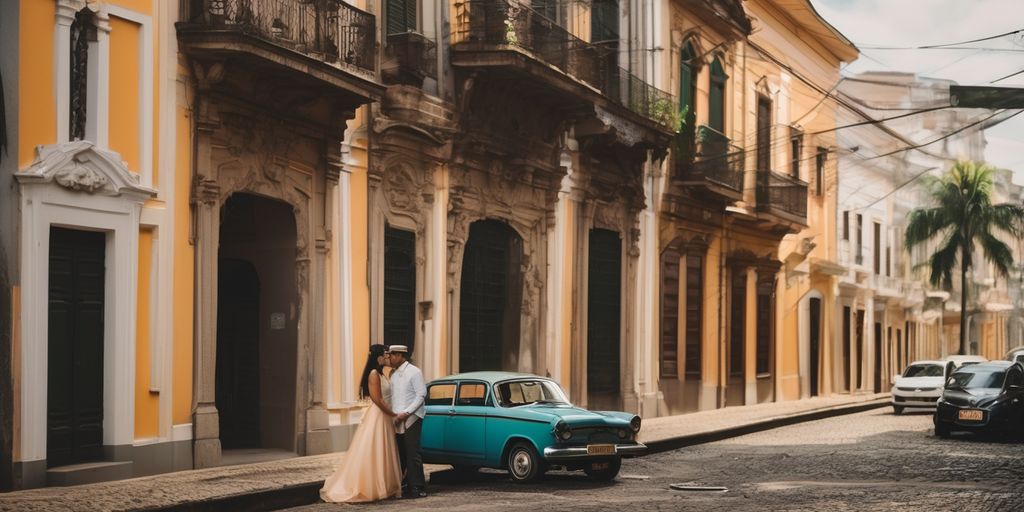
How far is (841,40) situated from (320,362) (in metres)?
27.1

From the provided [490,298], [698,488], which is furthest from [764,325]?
[698,488]

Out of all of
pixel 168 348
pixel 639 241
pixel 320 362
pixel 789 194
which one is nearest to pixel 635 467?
pixel 320 362

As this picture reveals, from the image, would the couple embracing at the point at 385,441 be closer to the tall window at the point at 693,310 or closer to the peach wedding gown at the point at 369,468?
the peach wedding gown at the point at 369,468

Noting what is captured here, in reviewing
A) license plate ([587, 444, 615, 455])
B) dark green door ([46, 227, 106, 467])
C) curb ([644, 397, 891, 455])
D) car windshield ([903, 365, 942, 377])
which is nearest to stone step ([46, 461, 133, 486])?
dark green door ([46, 227, 106, 467])

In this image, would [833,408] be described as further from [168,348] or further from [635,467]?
[168,348]

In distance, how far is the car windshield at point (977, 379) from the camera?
25.4 metres

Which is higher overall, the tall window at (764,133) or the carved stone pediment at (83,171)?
the tall window at (764,133)

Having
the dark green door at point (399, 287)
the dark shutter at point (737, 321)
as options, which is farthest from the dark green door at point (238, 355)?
the dark shutter at point (737, 321)

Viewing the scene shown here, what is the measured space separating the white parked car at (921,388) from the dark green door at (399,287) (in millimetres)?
16229

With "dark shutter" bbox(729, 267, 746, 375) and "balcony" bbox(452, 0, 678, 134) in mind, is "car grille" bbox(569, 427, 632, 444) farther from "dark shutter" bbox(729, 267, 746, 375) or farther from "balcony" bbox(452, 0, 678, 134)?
"dark shutter" bbox(729, 267, 746, 375)

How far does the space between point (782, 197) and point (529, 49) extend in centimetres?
1511

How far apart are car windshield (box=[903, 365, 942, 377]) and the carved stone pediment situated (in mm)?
23716

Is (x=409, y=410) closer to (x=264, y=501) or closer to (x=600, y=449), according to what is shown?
(x=264, y=501)

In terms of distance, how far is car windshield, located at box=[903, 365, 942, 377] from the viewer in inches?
1356
